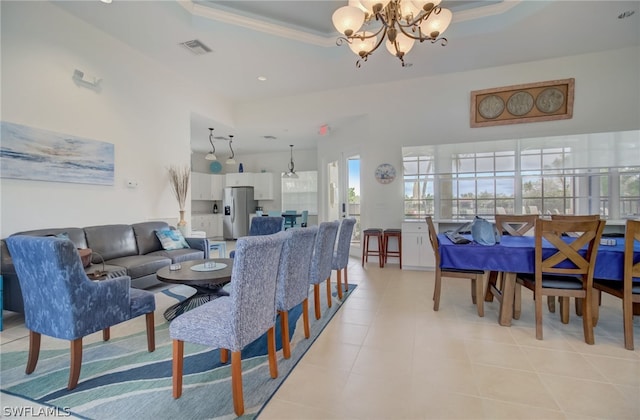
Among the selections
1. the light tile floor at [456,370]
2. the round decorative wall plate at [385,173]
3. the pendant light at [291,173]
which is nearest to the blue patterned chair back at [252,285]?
the light tile floor at [456,370]

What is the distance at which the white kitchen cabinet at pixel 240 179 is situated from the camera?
8977 mm

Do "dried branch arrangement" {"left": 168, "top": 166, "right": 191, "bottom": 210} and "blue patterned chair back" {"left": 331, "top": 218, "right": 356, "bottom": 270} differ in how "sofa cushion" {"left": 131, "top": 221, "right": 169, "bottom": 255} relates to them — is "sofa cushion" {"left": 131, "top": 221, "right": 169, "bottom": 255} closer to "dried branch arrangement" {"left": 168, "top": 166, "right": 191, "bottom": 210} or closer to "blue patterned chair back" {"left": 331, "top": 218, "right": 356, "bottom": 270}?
"dried branch arrangement" {"left": 168, "top": 166, "right": 191, "bottom": 210}

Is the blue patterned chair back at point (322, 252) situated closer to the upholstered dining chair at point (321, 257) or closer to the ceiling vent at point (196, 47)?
the upholstered dining chair at point (321, 257)

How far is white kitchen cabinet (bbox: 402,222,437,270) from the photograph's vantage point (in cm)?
480

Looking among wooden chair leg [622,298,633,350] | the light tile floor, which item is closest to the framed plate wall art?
the light tile floor

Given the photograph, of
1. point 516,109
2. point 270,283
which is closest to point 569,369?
point 270,283

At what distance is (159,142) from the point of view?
15.5ft

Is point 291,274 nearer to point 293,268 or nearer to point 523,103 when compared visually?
point 293,268

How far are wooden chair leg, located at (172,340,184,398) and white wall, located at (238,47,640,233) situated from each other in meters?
4.28

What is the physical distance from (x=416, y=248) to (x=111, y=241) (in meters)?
4.42

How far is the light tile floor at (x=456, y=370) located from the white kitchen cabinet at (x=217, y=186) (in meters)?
6.52

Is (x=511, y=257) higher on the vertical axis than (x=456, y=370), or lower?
higher

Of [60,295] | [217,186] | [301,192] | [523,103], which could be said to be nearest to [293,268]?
[60,295]

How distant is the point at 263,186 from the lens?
29.4 ft
